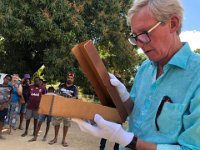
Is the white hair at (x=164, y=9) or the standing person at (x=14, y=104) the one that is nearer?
the white hair at (x=164, y=9)

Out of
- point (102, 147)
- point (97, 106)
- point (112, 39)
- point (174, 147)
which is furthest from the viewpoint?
point (112, 39)

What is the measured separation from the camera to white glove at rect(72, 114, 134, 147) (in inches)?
64.1

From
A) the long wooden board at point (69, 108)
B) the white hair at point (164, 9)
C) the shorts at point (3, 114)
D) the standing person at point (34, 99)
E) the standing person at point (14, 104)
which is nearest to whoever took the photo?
the long wooden board at point (69, 108)

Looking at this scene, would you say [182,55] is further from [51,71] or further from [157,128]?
[51,71]

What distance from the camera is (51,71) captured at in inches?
550

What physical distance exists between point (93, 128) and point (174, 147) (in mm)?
346

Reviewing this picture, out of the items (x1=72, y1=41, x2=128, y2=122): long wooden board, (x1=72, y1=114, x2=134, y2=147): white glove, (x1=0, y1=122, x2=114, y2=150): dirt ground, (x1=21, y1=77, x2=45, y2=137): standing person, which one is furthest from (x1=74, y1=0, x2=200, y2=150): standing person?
(x1=21, y1=77, x2=45, y2=137): standing person

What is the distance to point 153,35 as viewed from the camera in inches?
66.4

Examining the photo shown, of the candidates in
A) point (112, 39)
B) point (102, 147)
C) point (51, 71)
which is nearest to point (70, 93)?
point (102, 147)

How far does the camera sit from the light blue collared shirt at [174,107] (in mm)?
1564

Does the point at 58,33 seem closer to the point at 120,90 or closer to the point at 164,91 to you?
the point at 120,90

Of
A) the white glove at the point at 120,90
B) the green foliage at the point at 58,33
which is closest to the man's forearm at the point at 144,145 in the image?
the white glove at the point at 120,90

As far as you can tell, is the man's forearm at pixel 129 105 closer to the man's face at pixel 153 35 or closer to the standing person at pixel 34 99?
the man's face at pixel 153 35

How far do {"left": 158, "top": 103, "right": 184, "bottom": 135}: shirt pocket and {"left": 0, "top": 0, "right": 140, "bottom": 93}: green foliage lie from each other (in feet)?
33.4
